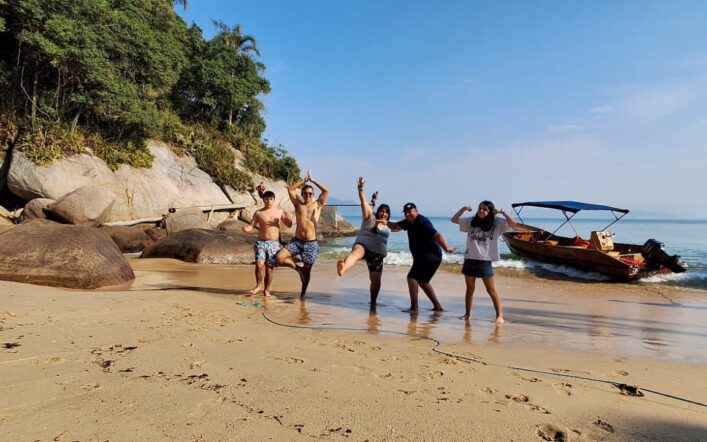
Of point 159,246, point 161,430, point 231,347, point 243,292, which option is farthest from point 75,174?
point 161,430

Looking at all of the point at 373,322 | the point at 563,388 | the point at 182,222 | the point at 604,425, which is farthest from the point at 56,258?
the point at 182,222

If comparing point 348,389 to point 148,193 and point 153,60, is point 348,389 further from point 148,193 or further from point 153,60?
point 153,60

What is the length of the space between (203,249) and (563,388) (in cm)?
1048

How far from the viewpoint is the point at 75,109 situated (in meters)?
18.9

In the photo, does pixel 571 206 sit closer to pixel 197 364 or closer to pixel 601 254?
pixel 601 254

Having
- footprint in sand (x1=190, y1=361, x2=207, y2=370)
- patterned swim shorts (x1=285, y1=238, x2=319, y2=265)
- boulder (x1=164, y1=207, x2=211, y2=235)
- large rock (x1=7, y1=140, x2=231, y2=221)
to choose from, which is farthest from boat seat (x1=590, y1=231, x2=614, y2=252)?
large rock (x1=7, y1=140, x2=231, y2=221)

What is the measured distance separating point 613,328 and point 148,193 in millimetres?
Result: 19561

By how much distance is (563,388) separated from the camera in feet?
9.89

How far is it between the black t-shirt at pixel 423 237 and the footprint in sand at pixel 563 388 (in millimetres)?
3210

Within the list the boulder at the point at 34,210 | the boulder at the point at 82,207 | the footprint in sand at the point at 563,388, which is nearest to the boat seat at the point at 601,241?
the footprint in sand at the point at 563,388

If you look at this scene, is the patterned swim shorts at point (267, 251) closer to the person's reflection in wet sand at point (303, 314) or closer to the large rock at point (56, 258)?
the person's reflection in wet sand at point (303, 314)

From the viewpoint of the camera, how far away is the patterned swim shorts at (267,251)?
6992mm

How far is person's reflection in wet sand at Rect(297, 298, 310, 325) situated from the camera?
5.18m

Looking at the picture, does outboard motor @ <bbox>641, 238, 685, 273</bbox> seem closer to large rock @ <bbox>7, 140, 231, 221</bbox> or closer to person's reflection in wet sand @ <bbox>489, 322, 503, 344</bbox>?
person's reflection in wet sand @ <bbox>489, 322, 503, 344</bbox>
